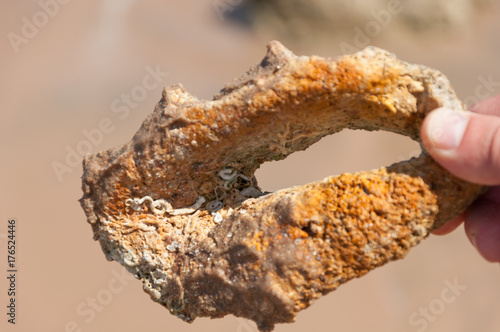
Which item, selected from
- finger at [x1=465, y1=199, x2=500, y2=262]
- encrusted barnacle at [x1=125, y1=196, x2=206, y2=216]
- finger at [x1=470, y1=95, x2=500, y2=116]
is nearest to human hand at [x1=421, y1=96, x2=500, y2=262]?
finger at [x1=465, y1=199, x2=500, y2=262]

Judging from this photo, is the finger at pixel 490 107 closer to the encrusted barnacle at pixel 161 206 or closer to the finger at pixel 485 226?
the finger at pixel 485 226

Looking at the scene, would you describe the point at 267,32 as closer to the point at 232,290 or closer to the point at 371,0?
the point at 371,0

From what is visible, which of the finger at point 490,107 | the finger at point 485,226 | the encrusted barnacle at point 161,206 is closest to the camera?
the encrusted barnacle at point 161,206

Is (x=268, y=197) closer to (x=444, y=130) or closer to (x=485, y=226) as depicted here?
(x=444, y=130)

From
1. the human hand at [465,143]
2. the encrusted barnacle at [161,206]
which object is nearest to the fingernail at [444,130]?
the human hand at [465,143]

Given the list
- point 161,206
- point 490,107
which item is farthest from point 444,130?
point 161,206

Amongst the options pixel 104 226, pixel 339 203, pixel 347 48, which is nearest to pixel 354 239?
pixel 339 203

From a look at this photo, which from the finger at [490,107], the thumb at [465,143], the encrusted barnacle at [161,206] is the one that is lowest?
the thumb at [465,143]
